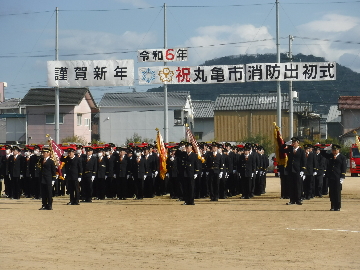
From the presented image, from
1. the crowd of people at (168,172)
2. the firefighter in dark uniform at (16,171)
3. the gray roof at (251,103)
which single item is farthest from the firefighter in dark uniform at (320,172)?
the gray roof at (251,103)

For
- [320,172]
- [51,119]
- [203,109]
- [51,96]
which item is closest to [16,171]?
[320,172]

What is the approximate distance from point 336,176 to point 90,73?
20.3 meters

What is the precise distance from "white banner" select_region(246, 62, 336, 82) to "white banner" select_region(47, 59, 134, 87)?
608 cm

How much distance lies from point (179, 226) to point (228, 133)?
58336 mm

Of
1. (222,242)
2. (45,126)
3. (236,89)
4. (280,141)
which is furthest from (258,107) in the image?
(236,89)

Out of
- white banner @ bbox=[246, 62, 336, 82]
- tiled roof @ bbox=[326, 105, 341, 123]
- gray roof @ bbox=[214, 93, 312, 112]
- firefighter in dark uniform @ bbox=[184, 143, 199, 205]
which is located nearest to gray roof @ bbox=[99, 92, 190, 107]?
gray roof @ bbox=[214, 93, 312, 112]

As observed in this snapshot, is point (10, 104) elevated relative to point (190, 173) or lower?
elevated

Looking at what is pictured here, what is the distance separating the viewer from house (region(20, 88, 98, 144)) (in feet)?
214

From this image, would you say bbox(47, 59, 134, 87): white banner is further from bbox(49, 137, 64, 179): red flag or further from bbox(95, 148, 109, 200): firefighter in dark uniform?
bbox(49, 137, 64, 179): red flag

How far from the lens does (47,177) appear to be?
20688 millimetres

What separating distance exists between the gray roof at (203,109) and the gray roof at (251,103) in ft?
12.4

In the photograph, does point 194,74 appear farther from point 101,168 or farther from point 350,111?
point 350,111

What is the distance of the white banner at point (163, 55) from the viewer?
3678cm

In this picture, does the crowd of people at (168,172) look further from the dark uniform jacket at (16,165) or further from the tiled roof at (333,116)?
the tiled roof at (333,116)
